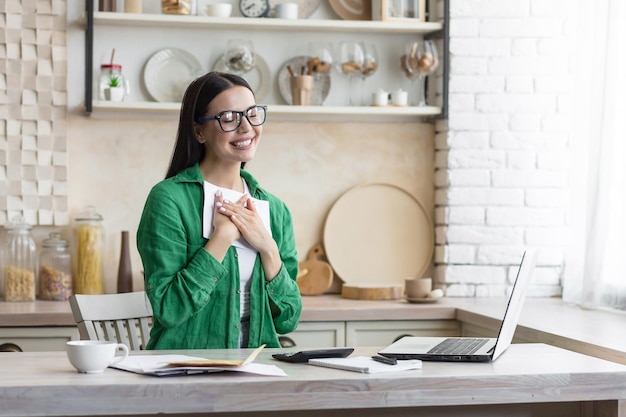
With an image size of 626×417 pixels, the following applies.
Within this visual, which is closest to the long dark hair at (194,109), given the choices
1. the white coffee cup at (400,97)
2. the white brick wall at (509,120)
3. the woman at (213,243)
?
the woman at (213,243)

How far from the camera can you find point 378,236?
4172 millimetres

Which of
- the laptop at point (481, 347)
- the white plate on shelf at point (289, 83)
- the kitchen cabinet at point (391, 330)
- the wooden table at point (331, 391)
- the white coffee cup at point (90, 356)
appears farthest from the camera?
the white plate on shelf at point (289, 83)

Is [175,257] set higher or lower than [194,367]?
higher

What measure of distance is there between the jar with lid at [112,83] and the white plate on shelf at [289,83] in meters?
0.68

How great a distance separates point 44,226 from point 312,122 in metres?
1.22

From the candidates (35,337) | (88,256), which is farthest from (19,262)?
(35,337)

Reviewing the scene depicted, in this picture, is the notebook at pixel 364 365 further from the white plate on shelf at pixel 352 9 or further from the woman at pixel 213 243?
the white plate on shelf at pixel 352 9

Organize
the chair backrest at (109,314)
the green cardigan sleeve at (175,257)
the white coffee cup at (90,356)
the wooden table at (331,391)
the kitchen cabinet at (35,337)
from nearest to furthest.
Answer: the wooden table at (331,391), the white coffee cup at (90,356), the green cardigan sleeve at (175,257), the chair backrest at (109,314), the kitchen cabinet at (35,337)

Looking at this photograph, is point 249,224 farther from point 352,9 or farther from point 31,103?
point 352,9

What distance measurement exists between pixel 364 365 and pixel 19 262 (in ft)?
7.16

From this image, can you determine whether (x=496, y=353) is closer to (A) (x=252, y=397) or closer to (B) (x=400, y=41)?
(A) (x=252, y=397)

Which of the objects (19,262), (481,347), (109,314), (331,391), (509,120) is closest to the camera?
(331,391)

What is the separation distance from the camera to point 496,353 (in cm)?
214

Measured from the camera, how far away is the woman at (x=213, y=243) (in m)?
2.37
